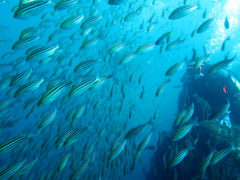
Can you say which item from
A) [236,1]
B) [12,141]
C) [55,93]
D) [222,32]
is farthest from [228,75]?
[222,32]

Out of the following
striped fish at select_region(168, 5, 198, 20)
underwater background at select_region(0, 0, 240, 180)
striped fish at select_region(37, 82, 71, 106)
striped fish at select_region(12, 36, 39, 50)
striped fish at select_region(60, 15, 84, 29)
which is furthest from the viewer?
striped fish at select_region(60, 15, 84, 29)

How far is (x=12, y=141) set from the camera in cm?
369

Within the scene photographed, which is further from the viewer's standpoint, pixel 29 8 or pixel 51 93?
pixel 29 8

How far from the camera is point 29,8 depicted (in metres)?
3.73

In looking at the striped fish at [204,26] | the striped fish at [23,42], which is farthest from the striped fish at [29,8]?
the striped fish at [204,26]

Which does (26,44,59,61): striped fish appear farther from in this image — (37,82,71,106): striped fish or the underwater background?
(37,82,71,106): striped fish

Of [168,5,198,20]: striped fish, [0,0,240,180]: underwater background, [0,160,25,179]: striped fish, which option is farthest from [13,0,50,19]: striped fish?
[0,160,25,179]: striped fish

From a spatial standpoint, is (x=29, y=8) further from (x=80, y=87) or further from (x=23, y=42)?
(x=80, y=87)

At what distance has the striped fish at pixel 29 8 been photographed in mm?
3689

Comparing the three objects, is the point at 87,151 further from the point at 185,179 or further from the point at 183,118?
the point at 185,179

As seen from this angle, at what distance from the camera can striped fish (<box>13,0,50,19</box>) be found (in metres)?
3.69

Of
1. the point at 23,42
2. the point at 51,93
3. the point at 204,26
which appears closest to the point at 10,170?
the point at 51,93

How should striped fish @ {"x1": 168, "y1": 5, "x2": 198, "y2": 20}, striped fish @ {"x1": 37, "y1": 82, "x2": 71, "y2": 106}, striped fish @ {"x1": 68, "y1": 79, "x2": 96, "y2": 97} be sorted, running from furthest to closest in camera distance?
striped fish @ {"x1": 168, "y1": 5, "x2": 198, "y2": 20}, striped fish @ {"x1": 68, "y1": 79, "x2": 96, "y2": 97}, striped fish @ {"x1": 37, "y1": 82, "x2": 71, "y2": 106}

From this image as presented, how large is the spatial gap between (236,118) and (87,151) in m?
8.22
